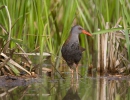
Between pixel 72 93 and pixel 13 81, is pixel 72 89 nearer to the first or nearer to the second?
pixel 72 93

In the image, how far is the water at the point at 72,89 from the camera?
5996mm

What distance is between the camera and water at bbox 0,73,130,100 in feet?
19.7

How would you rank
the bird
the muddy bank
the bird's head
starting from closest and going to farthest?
the muddy bank → the bird → the bird's head

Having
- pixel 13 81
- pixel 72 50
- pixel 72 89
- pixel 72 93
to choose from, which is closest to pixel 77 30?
pixel 72 50

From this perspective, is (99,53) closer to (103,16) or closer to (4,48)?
(103,16)

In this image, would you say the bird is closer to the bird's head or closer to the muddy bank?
the bird's head

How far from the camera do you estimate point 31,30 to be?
9.20 m

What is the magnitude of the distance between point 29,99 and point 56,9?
15.0 ft

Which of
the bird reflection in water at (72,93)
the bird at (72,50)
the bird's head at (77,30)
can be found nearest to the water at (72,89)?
the bird reflection in water at (72,93)

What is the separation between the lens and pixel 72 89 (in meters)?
6.70

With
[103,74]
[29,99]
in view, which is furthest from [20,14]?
[29,99]

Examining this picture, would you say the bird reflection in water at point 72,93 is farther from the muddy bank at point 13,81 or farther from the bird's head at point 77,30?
the bird's head at point 77,30

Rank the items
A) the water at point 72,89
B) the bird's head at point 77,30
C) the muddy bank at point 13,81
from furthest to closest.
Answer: the bird's head at point 77,30
the muddy bank at point 13,81
the water at point 72,89

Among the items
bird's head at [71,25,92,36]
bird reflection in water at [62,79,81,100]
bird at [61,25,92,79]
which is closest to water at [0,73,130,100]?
bird reflection in water at [62,79,81,100]
